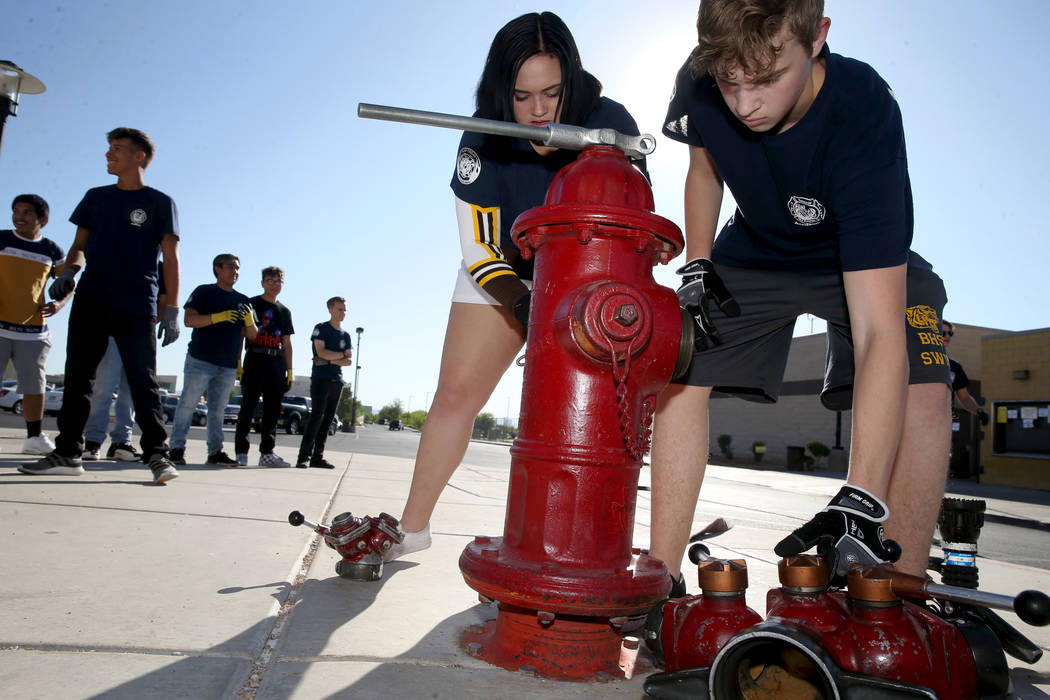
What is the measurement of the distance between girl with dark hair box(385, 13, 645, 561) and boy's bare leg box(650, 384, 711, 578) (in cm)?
58

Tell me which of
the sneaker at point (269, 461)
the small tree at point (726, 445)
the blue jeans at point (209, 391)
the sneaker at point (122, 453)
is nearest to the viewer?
the sneaker at point (122, 453)

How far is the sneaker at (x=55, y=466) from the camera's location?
151 inches

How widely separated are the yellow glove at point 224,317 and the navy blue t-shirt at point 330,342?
A: 3.75ft

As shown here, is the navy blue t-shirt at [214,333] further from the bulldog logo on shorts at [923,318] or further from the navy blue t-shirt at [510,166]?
the bulldog logo on shorts at [923,318]

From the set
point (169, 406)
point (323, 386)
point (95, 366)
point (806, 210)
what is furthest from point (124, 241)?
point (169, 406)

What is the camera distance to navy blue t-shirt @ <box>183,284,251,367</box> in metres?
6.09

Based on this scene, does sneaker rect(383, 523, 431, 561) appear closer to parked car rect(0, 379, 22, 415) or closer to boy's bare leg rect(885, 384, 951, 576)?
boy's bare leg rect(885, 384, 951, 576)

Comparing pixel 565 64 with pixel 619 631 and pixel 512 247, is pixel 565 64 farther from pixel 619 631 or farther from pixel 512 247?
pixel 619 631

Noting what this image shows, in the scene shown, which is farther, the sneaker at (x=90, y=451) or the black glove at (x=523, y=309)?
the sneaker at (x=90, y=451)

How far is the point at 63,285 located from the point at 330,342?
2984 millimetres

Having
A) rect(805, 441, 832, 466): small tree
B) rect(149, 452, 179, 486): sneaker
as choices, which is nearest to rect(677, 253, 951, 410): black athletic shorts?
rect(149, 452, 179, 486): sneaker

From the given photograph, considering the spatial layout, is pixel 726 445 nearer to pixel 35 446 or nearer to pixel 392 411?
pixel 35 446

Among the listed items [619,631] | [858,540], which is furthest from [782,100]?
[619,631]

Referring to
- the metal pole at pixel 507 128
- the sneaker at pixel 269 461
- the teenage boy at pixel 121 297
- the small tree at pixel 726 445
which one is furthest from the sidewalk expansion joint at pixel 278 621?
the small tree at pixel 726 445
